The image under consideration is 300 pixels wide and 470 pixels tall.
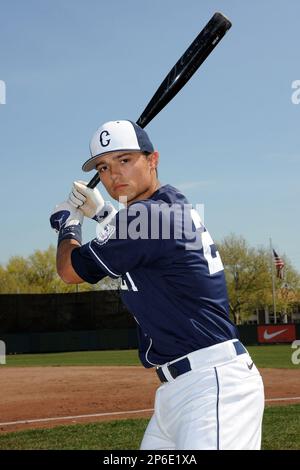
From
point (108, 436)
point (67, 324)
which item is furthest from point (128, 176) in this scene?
point (67, 324)

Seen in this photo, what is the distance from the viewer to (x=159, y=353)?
11.3 ft

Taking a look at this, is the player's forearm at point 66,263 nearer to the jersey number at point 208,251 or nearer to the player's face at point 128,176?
the player's face at point 128,176

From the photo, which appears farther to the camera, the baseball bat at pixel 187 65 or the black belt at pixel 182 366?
the baseball bat at pixel 187 65

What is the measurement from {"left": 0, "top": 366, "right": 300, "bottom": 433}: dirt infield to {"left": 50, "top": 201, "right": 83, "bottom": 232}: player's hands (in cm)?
603

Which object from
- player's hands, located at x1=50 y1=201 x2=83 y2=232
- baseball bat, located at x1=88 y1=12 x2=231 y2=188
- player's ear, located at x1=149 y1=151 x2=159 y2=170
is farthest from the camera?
baseball bat, located at x1=88 y1=12 x2=231 y2=188

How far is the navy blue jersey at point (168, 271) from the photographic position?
327cm

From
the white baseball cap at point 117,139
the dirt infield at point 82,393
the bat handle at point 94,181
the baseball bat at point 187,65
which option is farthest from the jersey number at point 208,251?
the dirt infield at point 82,393

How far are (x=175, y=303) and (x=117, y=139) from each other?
91cm

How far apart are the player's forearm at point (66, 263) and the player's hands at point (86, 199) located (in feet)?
1.92

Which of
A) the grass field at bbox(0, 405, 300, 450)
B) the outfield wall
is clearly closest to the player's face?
the grass field at bbox(0, 405, 300, 450)

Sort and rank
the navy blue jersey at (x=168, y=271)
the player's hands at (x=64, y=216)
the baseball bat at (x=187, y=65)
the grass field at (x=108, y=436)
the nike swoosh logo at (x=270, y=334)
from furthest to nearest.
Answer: the nike swoosh logo at (x=270, y=334), the grass field at (x=108, y=436), the baseball bat at (x=187, y=65), the player's hands at (x=64, y=216), the navy blue jersey at (x=168, y=271)

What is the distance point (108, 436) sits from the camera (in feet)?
27.0

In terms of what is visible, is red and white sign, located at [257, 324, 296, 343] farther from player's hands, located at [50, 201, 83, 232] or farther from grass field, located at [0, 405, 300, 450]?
player's hands, located at [50, 201, 83, 232]

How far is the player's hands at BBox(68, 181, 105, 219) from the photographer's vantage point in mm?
4254
